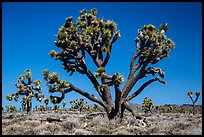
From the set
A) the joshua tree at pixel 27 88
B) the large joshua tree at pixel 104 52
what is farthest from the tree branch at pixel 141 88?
the joshua tree at pixel 27 88

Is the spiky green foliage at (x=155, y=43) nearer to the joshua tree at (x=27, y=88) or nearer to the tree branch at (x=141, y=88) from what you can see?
the tree branch at (x=141, y=88)

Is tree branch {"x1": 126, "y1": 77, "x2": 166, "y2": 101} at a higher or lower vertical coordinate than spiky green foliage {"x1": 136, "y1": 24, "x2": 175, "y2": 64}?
lower

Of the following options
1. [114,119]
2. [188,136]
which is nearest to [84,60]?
[114,119]

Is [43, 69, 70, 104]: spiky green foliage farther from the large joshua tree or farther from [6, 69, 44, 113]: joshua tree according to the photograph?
[6, 69, 44, 113]: joshua tree

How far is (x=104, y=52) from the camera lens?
16.9 meters

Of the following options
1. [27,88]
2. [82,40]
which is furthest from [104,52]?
[27,88]

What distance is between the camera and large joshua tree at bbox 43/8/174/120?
1634 centimetres

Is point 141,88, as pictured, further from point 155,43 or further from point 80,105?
point 80,105

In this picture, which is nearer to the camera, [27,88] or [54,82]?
[54,82]

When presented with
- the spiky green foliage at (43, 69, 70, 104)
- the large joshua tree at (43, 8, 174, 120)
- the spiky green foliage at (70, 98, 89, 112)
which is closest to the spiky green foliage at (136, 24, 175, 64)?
the large joshua tree at (43, 8, 174, 120)

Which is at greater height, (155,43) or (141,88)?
(155,43)

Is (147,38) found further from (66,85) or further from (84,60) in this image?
(66,85)

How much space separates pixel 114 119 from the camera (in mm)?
16406

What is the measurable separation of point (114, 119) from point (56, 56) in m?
4.89
